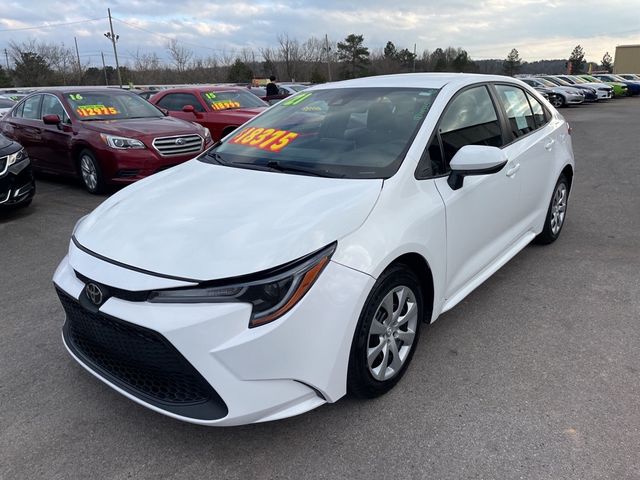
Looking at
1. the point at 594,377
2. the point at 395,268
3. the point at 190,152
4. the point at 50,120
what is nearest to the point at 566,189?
the point at 594,377

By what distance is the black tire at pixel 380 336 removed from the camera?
2322 mm

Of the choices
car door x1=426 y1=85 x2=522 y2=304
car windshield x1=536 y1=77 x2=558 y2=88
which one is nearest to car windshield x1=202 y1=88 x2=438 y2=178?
car door x1=426 y1=85 x2=522 y2=304

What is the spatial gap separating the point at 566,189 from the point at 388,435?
11.7ft

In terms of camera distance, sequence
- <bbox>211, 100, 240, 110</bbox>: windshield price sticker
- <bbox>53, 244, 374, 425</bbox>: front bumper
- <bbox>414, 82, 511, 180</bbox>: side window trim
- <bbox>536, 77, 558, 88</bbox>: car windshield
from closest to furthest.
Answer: <bbox>53, 244, 374, 425</bbox>: front bumper, <bbox>414, 82, 511, 180</bbox>: side window trim, <bbox>211, 100, 240, 110</bbox>: windshield price sticker, <bbox>536, 77, 558, 88</bbox>: car windshield

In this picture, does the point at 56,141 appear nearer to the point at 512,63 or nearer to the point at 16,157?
the point at 16,157

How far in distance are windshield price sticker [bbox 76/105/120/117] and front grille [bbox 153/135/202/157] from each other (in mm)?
1323

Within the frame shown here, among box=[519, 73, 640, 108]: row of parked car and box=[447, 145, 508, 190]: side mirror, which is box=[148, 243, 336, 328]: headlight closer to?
box=[447, 145, 508, 190]: side mirror

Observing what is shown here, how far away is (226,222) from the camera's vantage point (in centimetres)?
236

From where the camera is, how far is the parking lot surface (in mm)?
2230

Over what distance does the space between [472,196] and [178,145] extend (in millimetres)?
5379

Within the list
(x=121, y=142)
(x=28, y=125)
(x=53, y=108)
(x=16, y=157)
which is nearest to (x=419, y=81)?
(x=121, y=142)

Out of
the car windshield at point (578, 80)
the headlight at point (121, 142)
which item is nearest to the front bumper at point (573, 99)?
the car windshield at point (578, 80)

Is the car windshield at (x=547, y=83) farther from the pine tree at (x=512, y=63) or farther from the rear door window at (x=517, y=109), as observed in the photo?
the pine tree at (x=512, y=63)

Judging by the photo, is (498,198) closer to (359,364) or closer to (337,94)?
(337,94)
